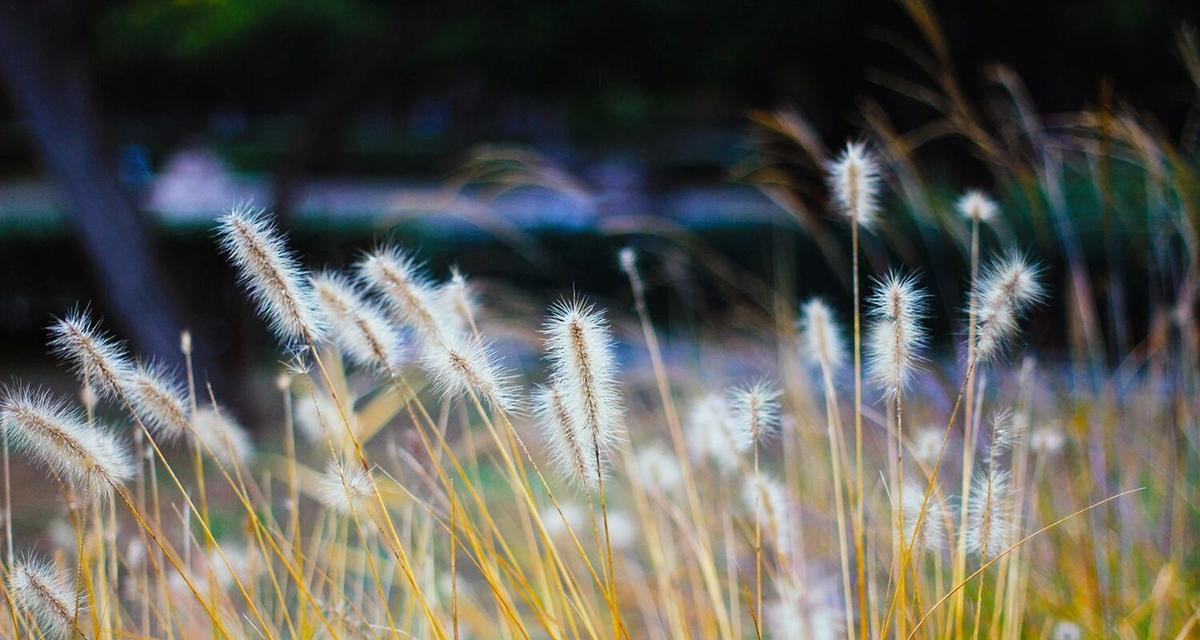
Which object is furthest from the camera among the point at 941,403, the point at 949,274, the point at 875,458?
the point at 949,274

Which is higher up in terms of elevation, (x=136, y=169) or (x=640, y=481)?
(x=136, y=169)

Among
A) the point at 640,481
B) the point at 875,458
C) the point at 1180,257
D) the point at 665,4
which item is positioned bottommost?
the point at 640,481

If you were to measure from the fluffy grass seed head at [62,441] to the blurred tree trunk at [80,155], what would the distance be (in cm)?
381

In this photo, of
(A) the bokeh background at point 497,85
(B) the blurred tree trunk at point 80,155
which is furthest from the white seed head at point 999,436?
(B) the blurred tree trunk at point 80,155

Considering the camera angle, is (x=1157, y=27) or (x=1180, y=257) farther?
(x=1157, y=27)

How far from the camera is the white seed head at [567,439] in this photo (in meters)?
0.97

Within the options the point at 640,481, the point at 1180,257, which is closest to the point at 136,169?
the point at 1180,257

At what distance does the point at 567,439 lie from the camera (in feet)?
3.24

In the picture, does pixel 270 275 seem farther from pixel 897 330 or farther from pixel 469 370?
pixel 897 330

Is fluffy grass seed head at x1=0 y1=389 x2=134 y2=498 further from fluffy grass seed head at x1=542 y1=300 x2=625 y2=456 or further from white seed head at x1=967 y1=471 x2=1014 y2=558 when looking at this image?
white seed head at x1=967 y1=471 x2=1014 y2=558

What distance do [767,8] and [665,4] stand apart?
1.23 metres

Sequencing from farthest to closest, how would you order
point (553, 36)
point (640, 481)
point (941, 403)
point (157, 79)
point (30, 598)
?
point (157, 79)
point (553, 36)
point (941, 403)
point (640, 481)
point (30, 598)

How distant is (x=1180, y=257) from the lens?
4301mm

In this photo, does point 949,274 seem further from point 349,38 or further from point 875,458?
point 349,38
